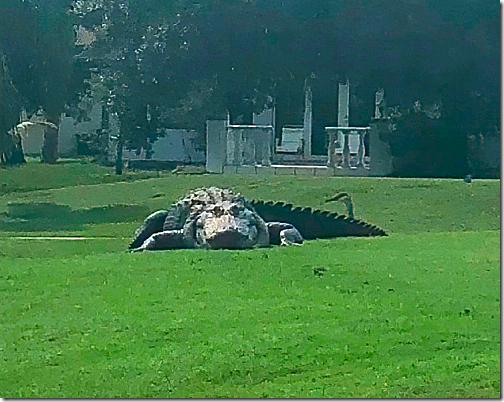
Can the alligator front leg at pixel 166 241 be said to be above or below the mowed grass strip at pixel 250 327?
below

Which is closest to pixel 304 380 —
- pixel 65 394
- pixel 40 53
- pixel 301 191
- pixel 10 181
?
pixel 65 394

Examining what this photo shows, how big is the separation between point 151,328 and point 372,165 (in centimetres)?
2028

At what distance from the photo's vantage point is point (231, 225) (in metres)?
10.6

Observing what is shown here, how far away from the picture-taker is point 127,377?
4.98 meters

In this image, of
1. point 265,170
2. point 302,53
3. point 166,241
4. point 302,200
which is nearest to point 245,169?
point 265,170

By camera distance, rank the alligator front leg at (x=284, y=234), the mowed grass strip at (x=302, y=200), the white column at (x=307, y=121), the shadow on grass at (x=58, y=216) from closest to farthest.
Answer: the alligator front leg at (x=284, y=234) < the mowed grass strip at (x=302, y=200) < the shadow on grass at (x=58, y=216) < the white column at (x=307, y=121)

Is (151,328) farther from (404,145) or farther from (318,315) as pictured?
(404,145)

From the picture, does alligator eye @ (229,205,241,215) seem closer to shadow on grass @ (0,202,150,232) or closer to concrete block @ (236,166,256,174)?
shadow on grass @ (0,202,150,232)

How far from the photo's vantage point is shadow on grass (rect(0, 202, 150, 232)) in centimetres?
1644

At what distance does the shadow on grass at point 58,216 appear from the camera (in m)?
16.4

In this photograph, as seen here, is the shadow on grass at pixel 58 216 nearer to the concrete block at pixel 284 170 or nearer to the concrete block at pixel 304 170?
the concrete block at pixel 284 170

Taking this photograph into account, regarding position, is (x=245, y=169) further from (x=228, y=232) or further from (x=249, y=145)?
(x=228, y=232)

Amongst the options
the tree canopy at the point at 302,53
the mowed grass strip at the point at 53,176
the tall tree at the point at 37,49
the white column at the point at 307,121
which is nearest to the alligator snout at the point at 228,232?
the tall tree at the point at 37,49

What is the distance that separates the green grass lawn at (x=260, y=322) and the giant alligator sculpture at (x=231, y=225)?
2.94 ft
